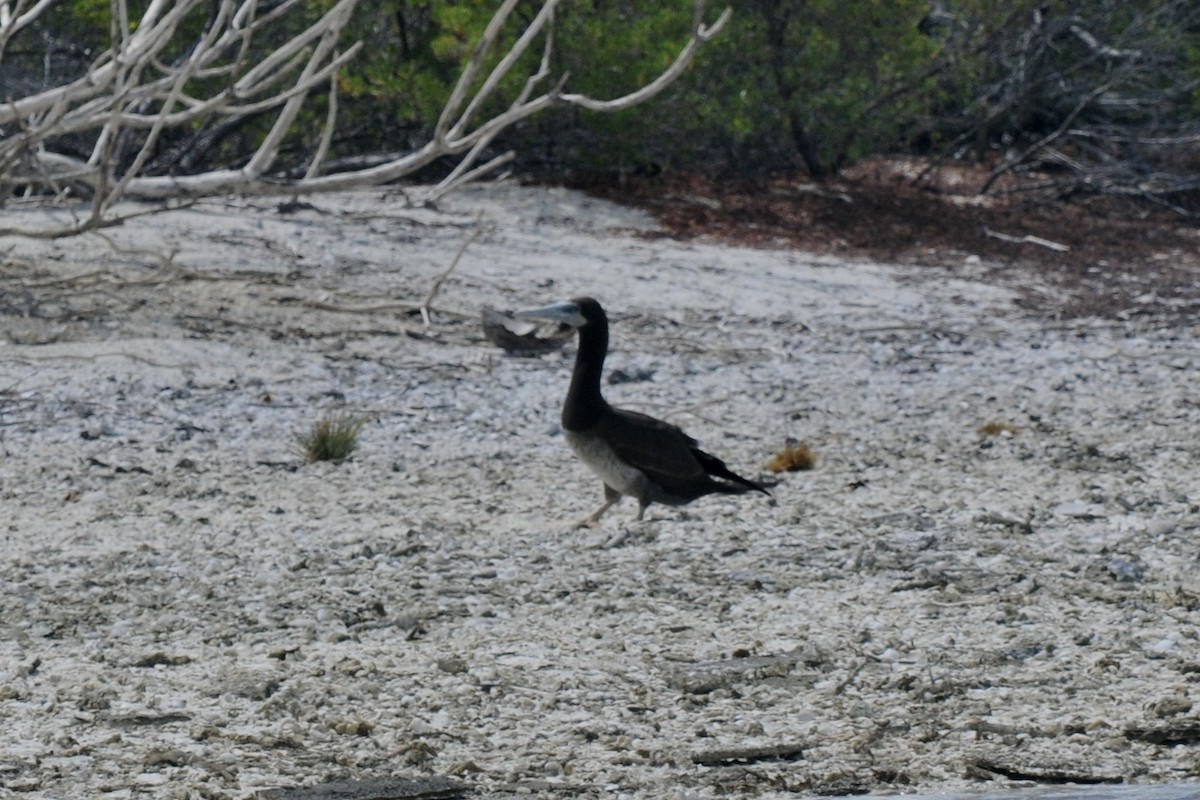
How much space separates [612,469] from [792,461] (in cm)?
137

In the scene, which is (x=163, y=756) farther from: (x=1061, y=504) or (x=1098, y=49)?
(x=1098, y=49)

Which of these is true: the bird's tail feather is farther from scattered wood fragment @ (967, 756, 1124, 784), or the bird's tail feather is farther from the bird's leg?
scattered wood fragment @ (967, 756, 1124, 784)

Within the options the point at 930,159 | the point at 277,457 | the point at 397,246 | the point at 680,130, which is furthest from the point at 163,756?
the point at 930,159


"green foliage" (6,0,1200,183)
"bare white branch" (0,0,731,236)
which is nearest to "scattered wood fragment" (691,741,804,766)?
"bare white branch" (0,0,731,236)

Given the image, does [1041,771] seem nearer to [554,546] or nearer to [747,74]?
[554,546]

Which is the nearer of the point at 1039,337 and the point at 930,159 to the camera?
the point at 1039,337

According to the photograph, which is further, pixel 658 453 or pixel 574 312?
pixel 574 312

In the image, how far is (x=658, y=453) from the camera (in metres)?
6.53

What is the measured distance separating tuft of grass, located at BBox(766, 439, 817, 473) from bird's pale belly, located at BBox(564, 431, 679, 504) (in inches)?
44.9

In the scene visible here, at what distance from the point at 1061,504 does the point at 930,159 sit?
11084 mm

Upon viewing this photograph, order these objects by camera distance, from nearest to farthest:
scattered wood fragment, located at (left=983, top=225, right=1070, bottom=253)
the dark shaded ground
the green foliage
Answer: the dark shaded ground < scattered wood fragment, located at (left=983, top=225, right=1070, bottom=253) < the green foliage

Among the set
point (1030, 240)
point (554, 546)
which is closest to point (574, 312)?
point (554, 546)

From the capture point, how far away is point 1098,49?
17.0 metres

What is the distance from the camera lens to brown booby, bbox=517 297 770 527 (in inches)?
258
